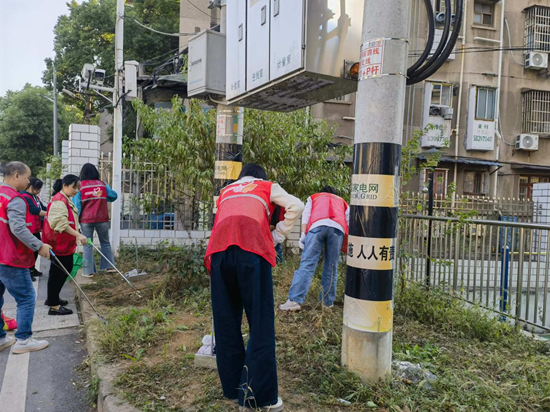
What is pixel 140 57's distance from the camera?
71.5 ft

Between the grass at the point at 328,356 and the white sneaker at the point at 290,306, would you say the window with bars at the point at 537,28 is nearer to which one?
the grass at the point at 328,356

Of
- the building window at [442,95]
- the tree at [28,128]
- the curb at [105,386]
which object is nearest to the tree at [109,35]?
the tree at [28,128]

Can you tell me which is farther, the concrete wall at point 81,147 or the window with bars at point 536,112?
the window with bars at point 536,112

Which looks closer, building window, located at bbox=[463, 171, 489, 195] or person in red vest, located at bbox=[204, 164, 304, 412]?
person in red vest, located at bbox=[204, 164, 304, 412]

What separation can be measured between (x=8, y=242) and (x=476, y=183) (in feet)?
56.1

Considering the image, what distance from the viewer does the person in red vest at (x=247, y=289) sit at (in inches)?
109

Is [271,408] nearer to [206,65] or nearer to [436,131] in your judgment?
[206,65]

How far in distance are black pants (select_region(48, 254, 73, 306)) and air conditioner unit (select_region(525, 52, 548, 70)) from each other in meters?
18.1

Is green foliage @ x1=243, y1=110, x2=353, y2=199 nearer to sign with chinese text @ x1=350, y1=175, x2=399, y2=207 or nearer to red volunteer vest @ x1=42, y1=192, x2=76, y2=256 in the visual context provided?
red volunteer vest @ x1=42, y1=192, x2=76, y2=256

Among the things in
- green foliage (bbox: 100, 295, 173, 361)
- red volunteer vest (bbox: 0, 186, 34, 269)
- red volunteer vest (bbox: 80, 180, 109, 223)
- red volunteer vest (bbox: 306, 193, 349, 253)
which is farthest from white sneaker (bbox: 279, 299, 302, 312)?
red volunteer vest (bbox: 80, 180, 109, 223)

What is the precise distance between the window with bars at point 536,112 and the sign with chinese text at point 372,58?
1700 centimetres

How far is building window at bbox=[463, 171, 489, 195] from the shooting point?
17172 millimetres

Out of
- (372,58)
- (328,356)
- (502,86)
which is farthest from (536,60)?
(328,356)

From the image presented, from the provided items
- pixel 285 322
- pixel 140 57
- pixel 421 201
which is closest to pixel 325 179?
pixel 421 201
